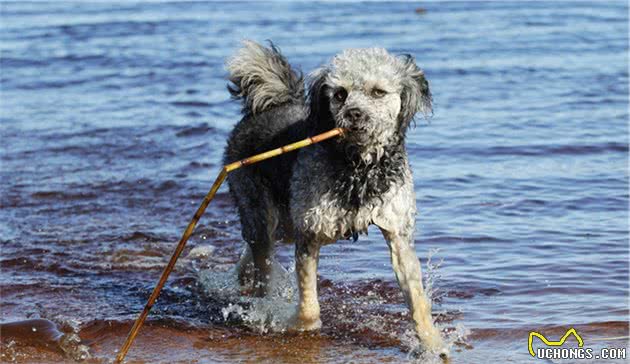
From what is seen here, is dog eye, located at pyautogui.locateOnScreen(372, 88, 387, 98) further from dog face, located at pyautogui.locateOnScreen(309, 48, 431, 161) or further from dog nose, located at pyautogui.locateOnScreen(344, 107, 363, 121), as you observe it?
dog nose, located at pyautogui.locateOnScreen(344, 107, 363, 121)

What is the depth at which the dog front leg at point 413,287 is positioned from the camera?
21.5 ft

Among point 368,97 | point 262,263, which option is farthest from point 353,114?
point 262,263

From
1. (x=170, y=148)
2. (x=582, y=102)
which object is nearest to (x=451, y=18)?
(x=582, y=102)

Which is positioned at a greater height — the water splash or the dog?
the dog

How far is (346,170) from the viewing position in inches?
252

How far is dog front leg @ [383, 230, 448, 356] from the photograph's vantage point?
21.5 ft

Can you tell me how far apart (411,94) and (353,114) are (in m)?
0.46

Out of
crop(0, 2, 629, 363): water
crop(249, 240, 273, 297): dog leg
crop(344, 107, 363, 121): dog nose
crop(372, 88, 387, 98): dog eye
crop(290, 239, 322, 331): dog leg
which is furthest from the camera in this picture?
crop(249, 240, 273, 297): dog leg

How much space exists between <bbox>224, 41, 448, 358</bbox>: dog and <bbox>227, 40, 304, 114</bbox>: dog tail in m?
0.13

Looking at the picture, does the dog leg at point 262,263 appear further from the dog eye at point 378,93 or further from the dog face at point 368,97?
the dog eye at point 378,93

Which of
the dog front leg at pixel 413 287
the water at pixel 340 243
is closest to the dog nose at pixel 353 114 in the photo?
the dog front leg at pixel 413 287

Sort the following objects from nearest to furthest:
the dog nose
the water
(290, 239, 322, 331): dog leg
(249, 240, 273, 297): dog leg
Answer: the dog nose < (290, 239, 322, 331): dog leg < the water < (249, 240, 273, 297): dog leg

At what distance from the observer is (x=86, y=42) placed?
22.2 meters

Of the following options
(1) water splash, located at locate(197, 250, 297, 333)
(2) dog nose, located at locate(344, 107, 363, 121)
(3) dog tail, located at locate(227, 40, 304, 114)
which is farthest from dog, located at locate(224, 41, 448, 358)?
(1) water splash, located at locate(197, 250, 297, 333)
